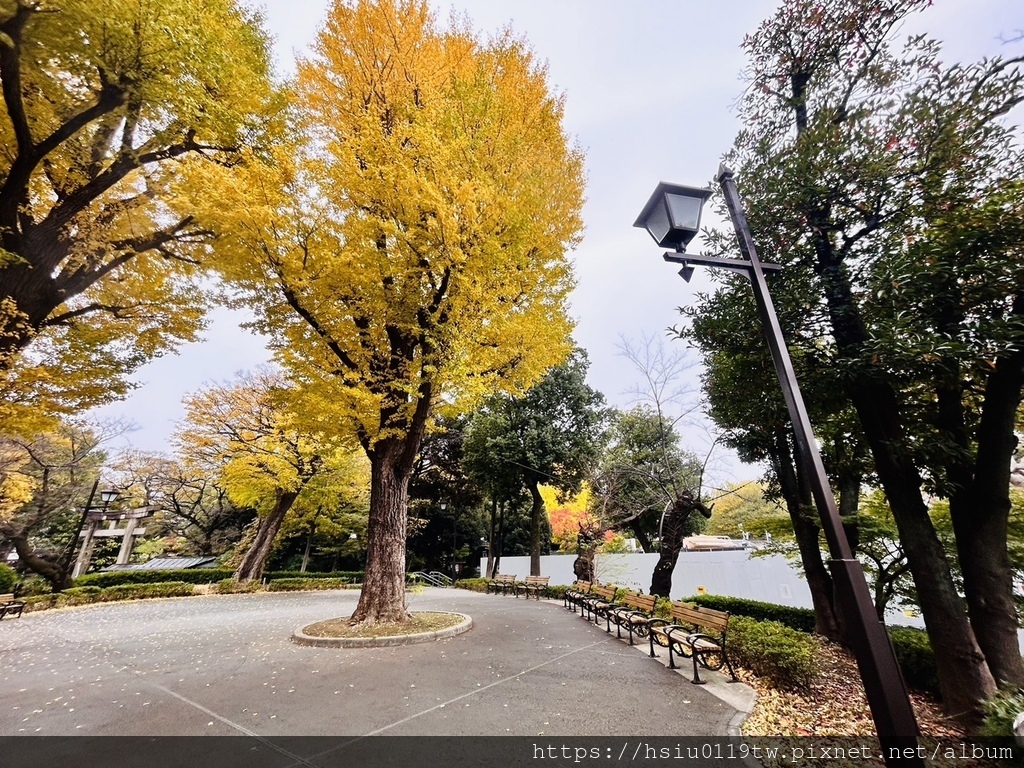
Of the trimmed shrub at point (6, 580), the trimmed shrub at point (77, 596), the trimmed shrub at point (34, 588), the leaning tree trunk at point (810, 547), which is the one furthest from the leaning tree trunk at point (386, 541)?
the trimmed shrub at point (6, 580)

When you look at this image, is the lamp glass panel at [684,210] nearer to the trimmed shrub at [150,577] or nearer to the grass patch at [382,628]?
the grass patch at [382,628]

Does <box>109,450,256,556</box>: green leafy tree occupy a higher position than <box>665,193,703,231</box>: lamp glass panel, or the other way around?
<box>665,193,703,231</box>: lamp glass panel

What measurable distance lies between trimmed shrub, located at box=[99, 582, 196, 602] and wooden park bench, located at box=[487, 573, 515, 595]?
12.6m

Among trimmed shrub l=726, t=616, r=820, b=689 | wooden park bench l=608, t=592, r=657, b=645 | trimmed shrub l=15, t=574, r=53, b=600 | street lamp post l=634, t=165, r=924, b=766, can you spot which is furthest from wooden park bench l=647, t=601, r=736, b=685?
trimmed shrub l=15, t=574, r=53, b=600

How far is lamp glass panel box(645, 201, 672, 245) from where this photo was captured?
3.69 metres

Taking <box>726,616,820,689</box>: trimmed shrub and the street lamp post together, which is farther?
<box>726,616,820,689</box>: trimmed shrub

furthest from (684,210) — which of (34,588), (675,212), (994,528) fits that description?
(34,588)

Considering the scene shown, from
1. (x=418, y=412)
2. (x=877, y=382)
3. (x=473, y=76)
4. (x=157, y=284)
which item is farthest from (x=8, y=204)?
(x=877, y=382)

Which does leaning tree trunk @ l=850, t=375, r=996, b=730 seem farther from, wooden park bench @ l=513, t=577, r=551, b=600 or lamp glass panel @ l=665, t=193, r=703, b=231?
wooden park bench @ l=513, t=577, r=551, b=600

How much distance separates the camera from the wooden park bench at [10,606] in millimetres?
11203

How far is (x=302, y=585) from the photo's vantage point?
2056 centimetres

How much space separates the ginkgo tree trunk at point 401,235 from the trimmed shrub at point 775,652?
5.40 m

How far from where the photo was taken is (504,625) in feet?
30.3

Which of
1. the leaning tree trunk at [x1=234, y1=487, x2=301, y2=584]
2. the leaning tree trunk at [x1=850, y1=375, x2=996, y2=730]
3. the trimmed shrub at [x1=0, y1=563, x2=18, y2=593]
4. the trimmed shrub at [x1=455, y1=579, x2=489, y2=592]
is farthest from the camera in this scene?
the trimmed shrub at [x1=455, y1=579, x2=489, y2=592]
